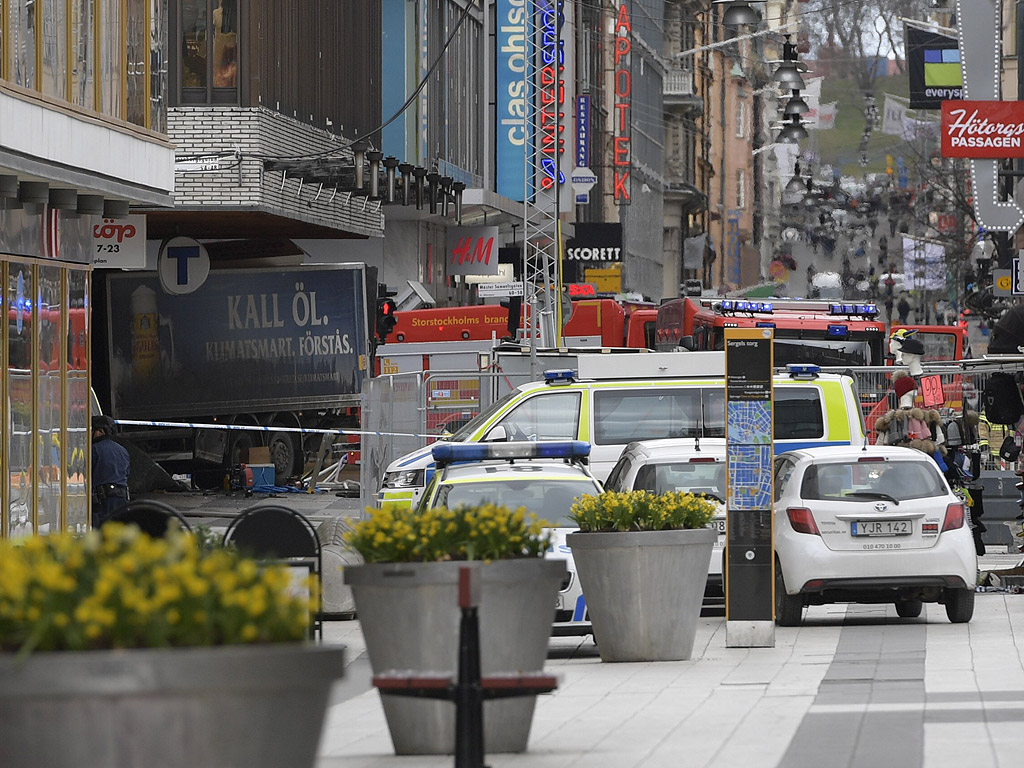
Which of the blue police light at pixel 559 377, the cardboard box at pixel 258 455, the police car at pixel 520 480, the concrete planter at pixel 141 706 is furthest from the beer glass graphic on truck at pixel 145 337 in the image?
the concrete planter at pixel 141 706

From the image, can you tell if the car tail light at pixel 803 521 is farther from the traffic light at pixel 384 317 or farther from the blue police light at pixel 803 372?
the traffic light at pixel 384 317

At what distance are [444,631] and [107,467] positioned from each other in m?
13.0

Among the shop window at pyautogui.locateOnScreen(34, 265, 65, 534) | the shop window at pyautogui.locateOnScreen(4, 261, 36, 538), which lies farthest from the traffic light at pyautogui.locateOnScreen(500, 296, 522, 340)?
the shop window at pyautogui.locateOnScreen(4, 261, 36, 538)

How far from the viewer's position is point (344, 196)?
3328 cm

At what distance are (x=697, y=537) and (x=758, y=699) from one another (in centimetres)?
217

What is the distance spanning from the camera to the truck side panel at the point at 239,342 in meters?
33.7

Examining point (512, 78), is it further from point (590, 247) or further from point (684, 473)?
point (684, 473)

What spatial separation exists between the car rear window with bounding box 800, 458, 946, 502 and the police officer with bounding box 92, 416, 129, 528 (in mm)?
8356

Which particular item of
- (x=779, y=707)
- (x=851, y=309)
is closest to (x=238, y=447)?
(x=851, y=309)

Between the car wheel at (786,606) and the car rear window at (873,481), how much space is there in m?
0.76

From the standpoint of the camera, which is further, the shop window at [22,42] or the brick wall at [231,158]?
the brick wall at [231,158]

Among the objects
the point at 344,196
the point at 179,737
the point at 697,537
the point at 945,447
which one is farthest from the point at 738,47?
the point at 179,737

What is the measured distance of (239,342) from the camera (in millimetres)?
33969

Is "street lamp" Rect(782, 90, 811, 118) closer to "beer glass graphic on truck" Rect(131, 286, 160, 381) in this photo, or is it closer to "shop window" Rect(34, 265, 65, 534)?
"beer glass graphic on truck" Rect(131, 286, 160, 381)
